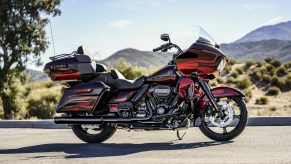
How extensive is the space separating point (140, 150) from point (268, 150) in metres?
1.84

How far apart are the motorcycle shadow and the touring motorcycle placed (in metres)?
0.31

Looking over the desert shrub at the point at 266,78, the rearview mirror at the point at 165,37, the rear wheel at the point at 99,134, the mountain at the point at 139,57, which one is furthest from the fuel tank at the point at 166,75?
the mountain at the point at 139,57

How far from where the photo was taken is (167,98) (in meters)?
9.10

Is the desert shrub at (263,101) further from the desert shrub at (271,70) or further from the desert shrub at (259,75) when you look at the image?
the desert shrub at (271,70)

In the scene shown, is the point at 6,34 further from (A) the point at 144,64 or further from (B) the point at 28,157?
(A) the point at 144,64

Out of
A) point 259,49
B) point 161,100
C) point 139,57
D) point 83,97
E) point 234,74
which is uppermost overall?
point 259,49

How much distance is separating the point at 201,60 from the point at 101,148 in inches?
81.9

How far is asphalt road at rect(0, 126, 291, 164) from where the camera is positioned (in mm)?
7367

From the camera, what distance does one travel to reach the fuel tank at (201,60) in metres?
8.97

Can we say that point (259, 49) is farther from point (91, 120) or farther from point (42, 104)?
point (91, 120)

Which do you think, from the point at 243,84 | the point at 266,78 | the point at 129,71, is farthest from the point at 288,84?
the point at 129,71

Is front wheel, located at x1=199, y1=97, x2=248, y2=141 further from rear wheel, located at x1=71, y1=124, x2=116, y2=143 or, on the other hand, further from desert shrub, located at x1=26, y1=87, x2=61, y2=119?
desert shrub, located at x1=26, y1=87, x2=61, y2=119

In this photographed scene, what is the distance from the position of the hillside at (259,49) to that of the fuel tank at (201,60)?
284 ft

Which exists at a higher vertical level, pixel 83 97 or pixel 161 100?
pixel 83 97
